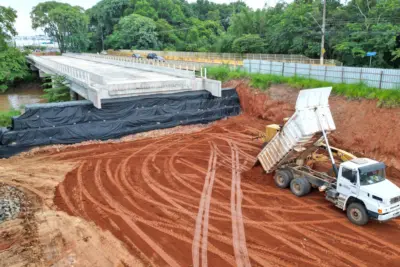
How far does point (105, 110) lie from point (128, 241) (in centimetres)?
1307

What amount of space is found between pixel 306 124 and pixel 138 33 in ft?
246

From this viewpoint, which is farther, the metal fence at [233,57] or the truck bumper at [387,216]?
the metal fence at [233,57]

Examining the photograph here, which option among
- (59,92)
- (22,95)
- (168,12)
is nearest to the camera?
(59,92)

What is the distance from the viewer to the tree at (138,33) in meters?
→ 80.6

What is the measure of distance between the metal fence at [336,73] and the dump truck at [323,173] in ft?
Result: 28.2

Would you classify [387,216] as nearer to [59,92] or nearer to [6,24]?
[59,92]

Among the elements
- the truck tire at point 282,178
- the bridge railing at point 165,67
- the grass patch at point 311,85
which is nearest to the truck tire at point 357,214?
the truck tire at point 282,178

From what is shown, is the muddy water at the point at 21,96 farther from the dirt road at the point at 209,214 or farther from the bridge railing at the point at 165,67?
the dirt road at the point at 209,214

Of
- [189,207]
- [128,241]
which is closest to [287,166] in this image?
[189,207]

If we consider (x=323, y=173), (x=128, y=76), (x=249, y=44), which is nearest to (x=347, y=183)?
(x=323, y=173)

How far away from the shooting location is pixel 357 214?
37.0ft

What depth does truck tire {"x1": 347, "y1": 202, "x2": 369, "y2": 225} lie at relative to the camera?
36.1 ft

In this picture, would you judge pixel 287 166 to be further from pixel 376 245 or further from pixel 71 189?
pixel 71 189

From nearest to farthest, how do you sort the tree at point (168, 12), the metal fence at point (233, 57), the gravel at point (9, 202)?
the gravel at point (9, 202)
the metal fence at point (233, 57)
the tree at point (168, 12)
